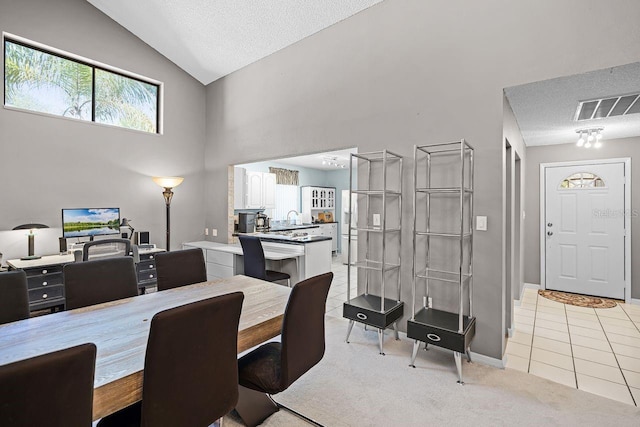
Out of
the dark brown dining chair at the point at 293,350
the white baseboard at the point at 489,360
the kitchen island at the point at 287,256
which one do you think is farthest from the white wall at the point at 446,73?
the dark brown dining chair at the point at 293,350

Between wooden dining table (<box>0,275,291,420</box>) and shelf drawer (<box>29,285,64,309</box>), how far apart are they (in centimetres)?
210

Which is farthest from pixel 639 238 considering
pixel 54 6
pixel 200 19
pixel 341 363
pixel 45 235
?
pixel 54 6

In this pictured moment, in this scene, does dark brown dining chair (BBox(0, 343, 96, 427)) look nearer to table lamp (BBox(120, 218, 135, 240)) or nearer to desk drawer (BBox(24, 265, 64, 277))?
desk drawer (BBox(24, 265, 64, 277))

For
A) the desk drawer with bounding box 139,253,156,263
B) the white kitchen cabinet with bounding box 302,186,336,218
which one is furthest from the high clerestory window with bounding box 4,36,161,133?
the white kitchen cabinet with bounding box 302,186,336,218

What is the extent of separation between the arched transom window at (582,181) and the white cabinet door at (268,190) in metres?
5.18

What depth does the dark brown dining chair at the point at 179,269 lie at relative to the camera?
242 cm

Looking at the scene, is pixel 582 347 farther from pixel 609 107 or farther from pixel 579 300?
pixel 609 107

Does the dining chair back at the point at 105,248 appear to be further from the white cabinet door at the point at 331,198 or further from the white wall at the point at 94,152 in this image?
the white cabinet door at the point at 331,198

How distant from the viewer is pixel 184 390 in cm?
117

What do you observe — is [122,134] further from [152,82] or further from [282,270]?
[282,270]

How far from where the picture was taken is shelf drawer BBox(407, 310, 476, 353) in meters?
2.32

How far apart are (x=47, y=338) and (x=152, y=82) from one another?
4.47 meters

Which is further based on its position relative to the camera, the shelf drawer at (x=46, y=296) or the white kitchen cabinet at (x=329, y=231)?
the white kitchen cabinet at (x=329, y=231)

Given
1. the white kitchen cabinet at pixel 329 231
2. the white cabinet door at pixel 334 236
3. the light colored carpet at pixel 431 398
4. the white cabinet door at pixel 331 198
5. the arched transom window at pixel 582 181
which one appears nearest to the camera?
the light colored carpet at pixel 431 398
